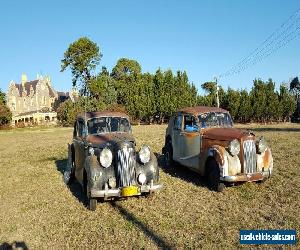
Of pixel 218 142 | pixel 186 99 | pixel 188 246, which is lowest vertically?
pixel 188 246

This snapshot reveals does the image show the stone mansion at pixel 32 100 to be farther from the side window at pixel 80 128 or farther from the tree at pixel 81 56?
the side window at pixel 80 128

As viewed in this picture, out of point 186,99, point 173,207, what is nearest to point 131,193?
point 173,207

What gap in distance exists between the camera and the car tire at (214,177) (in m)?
10.1

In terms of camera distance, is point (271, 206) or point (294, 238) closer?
point (294, 238)

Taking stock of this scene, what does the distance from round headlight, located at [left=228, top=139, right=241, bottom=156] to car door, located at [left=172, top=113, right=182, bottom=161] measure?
320 cm

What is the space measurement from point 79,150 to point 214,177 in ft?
12.9

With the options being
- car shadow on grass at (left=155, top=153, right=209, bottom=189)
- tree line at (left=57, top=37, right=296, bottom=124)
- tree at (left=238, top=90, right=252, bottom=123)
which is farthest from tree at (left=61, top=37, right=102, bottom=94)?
car shadow on grass at (left=155, top=153, right=209, bottom=189)

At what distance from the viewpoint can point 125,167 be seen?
9141mm

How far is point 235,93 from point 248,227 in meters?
55.7

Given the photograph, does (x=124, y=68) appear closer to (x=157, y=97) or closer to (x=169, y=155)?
(x=157, y=97)

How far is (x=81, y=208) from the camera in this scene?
31.4 feet

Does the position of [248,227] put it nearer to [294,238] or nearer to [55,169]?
[294,238]

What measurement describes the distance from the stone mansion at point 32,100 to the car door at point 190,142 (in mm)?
87912

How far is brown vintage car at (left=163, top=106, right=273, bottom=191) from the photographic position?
32.8ft
